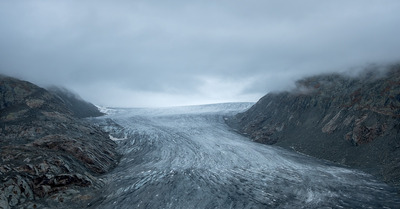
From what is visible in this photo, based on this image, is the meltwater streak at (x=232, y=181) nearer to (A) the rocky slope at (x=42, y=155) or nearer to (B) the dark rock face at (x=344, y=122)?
(A) the rocky slope at (x=42, y=155)

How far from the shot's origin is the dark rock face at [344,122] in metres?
19.8

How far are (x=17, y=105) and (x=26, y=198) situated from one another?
63.4 ft

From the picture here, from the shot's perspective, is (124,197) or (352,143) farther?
(352,143)

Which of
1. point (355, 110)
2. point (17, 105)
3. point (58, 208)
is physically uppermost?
point (355, 110)

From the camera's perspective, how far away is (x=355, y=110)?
25.2m

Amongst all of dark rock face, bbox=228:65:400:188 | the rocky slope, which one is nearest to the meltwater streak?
the rocky slope

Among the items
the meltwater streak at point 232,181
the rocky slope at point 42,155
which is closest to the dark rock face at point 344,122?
the meltwater streak at point 232,181

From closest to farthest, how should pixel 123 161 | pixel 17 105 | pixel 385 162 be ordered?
pixel 385 162
pixel 123 161
pixel 17 105

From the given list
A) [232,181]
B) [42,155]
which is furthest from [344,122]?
[42,155]

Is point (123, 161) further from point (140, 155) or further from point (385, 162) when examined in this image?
point (385, 162)

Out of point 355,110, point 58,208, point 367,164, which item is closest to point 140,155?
point 58,208

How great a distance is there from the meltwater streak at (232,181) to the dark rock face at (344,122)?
6.40 feet

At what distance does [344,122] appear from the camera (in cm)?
2500

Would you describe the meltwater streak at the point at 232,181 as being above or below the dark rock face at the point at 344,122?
below
